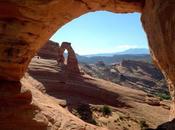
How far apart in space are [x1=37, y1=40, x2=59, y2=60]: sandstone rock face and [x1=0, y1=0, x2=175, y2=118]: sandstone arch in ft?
125

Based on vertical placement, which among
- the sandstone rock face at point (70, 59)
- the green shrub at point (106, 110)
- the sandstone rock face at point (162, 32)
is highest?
the sandstone rock face at point (162, 32)

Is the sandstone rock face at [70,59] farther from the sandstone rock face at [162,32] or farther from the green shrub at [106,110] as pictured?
the sandstone rock face at [162,32]

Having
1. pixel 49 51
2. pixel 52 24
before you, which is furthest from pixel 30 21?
pixel 49 51

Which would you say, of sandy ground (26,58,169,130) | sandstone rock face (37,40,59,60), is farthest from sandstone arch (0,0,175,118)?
sandstone rock face (37,40,59,60)

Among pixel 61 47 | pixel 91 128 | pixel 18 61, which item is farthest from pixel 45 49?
pixel 18 61

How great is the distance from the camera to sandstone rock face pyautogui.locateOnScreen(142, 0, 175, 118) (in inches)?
559

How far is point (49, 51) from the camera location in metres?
57.2

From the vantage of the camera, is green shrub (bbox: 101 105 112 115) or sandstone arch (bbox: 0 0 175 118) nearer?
sandstone arch (bbox: 0 0 175 118)

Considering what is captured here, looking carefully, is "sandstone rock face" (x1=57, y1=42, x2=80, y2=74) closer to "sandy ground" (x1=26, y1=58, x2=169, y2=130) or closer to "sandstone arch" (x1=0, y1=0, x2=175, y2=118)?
"sandy ground" (x1=26, y1=58, x2=169, y2=130)

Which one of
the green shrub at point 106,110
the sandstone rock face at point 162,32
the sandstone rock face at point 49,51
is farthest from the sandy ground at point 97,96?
the sandstone rock face at point 162,32

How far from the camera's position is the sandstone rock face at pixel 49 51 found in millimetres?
55825

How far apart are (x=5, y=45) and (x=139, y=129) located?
90.3 ft

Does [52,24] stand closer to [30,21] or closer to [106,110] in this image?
[30,21]

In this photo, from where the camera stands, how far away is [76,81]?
1954 inches
